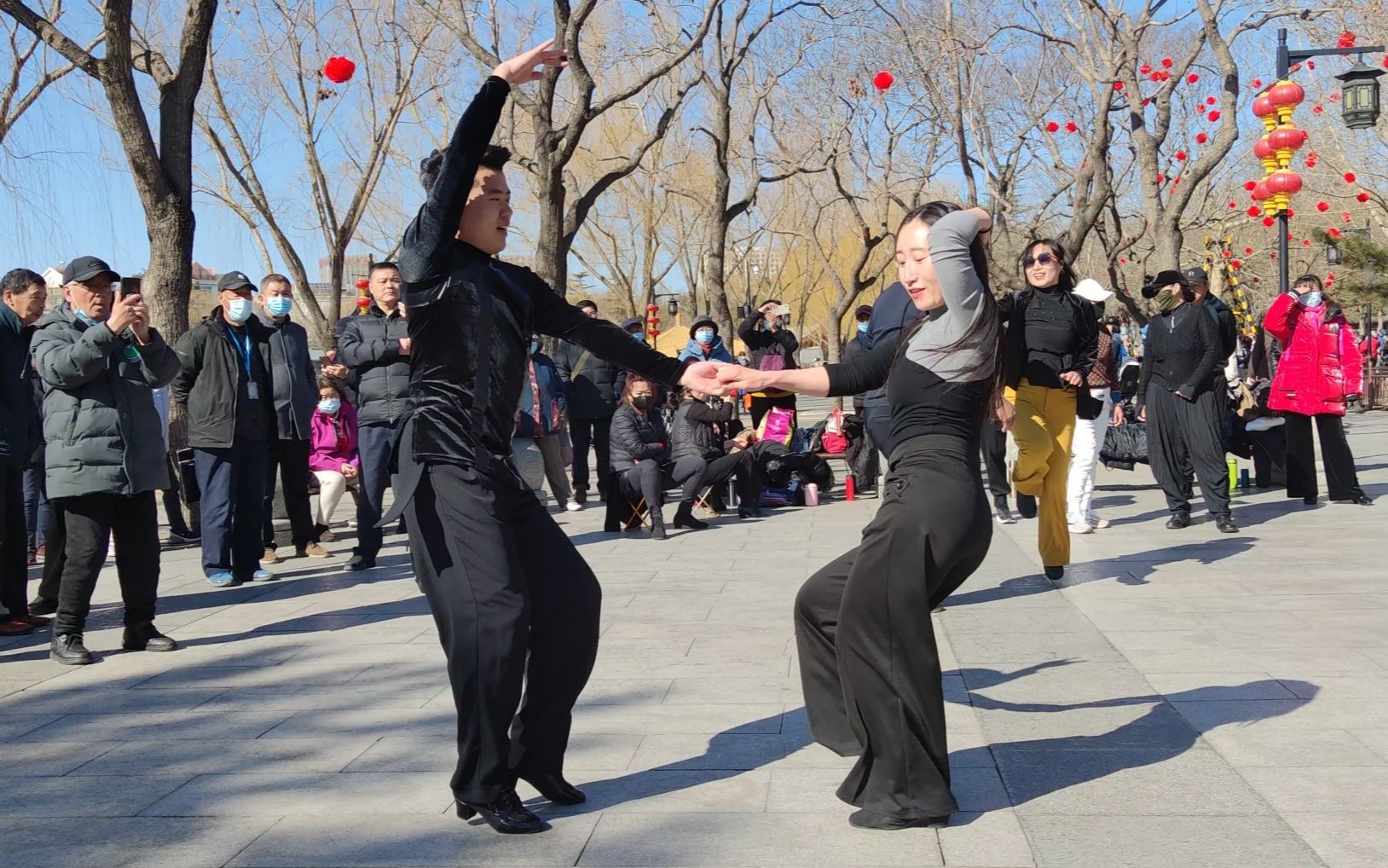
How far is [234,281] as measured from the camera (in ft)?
29.9

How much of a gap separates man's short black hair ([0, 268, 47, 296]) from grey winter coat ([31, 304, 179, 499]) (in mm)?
929

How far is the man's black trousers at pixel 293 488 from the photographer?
1002cm

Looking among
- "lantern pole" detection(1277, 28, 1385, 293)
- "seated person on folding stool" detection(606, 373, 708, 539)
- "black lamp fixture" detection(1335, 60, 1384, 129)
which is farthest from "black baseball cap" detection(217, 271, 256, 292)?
"black lamp fixture" detection(1335, 60, 1384, 129)

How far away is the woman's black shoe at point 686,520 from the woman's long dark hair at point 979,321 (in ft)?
23.6

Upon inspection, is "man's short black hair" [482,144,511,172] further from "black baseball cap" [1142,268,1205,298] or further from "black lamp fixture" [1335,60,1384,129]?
"black lamp fixture" [1335,60,1384,129]

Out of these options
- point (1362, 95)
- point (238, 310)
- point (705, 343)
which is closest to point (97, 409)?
point (238, 310)

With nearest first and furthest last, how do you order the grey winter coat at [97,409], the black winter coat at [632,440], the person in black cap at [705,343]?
the grey winter coat at [97,409], the black winter coat at [632,440], the person in black cap at [705,343]

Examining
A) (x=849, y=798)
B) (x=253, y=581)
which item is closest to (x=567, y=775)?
(x=849, y=798)

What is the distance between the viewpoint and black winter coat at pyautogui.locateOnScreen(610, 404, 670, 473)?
11.3 meters

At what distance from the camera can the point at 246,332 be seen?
9305 millimetres

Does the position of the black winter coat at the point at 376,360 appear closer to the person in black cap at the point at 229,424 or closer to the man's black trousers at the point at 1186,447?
the person in black cap at the point at 229,424

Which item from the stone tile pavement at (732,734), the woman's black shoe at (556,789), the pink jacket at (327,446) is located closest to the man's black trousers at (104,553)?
the stone tile pavement at (732,734)

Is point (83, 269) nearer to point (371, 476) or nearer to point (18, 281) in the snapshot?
point (18, 281)

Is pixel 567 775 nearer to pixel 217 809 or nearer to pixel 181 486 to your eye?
pixel 217 809
